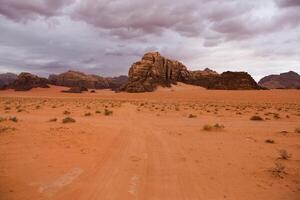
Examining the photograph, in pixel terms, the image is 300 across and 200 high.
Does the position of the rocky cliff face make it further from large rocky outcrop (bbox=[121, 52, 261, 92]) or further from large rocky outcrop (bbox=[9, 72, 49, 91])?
large rocky outcrop (bbox=[9, 72, 49, 91])

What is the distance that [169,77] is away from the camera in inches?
5167

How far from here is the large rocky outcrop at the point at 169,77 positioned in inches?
4472

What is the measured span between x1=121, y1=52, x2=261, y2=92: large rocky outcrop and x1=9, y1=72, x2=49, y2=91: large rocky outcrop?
31.6m

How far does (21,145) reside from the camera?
1155 cm

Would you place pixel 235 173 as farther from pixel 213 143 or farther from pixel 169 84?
pixel 169 84

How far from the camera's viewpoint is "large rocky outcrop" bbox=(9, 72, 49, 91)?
11694 centimetres

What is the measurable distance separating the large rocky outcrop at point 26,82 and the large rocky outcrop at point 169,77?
1243 inches

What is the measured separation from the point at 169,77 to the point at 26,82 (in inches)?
1978

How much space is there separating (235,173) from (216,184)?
123 centimetres

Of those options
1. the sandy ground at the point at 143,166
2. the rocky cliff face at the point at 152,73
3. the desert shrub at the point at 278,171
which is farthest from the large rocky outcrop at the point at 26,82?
the desert shrub at the point at 278,171

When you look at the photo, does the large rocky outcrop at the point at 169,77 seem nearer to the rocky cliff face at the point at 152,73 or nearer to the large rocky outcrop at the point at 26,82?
the rocky cliff face at the point at 152,73

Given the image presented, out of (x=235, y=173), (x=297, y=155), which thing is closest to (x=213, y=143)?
(x=297, y=155)

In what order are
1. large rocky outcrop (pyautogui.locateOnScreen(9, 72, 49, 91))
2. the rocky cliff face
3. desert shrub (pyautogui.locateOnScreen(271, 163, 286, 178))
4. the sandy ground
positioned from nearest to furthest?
the sandy ground → desert shrub (pyautogui.locateOnScreen(271, 163, 286, 178)) → the rocky cliff face → large rocky outcrop (pyautogui.locateOnScreen(9, 72, 49, 91))

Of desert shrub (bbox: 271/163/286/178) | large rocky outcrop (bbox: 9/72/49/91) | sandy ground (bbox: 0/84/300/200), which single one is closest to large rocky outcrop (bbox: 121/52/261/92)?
large rocky outcrop (bbox: 9/72/49/91)
